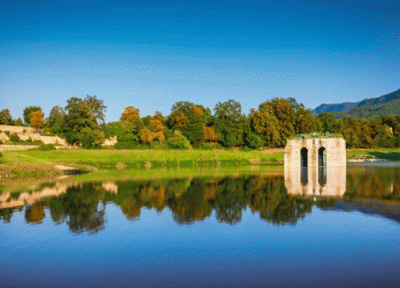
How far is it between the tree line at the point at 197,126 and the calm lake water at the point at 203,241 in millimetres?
45895

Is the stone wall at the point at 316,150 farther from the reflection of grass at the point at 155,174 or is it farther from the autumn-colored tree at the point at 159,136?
the autumn-colored tree at the point at 159,136

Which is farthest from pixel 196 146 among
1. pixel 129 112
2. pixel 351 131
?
pixel 351 131

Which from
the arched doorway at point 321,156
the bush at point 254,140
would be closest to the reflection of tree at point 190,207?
the arched doorway at point 321,156

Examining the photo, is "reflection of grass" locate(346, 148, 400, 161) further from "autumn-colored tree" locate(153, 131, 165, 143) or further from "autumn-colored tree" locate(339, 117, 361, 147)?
"autumn-colored tree" locate(153, 131, 165, 143)

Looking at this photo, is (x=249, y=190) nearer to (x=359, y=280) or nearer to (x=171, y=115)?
(x=359, y=280)

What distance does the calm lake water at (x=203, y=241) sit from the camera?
819cm

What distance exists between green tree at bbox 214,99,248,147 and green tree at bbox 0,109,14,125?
49545 millimetres

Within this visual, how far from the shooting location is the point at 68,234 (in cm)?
1239

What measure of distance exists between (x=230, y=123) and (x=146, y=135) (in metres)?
20.7

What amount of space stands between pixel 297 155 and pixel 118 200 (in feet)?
114

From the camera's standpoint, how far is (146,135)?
226ft

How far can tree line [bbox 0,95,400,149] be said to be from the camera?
213 ft

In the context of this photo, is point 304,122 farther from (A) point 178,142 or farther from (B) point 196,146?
(A) point 178,142

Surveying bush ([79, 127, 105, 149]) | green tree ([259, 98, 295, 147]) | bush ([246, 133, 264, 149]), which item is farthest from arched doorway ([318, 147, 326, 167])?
bush ([79, 127, 105, 149])
